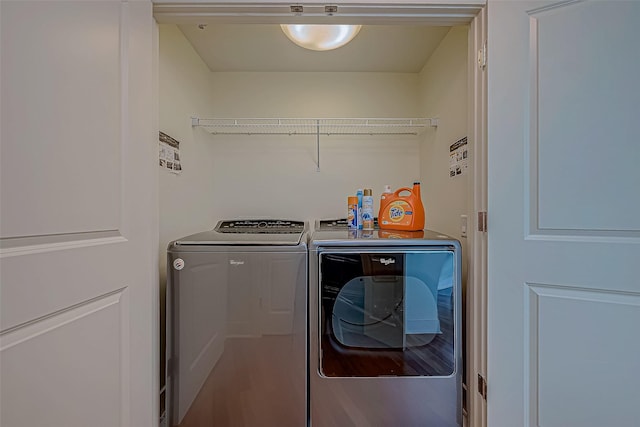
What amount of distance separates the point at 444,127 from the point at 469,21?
2.26 ft

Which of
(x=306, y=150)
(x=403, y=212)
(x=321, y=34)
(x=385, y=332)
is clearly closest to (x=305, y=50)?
(x=321, y=34)

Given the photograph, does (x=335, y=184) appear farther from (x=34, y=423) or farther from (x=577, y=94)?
(x=34, y=423)

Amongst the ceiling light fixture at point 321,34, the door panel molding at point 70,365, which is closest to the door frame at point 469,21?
the ceiling light fixture at point 321,34

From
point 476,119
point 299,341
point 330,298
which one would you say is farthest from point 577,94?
point 299,341

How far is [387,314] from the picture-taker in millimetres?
1402

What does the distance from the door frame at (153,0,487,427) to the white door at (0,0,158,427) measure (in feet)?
0.79

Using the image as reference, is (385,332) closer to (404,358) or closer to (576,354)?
(404,358)

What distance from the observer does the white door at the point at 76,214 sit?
676mm

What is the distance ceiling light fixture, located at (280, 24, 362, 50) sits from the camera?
1604 mm

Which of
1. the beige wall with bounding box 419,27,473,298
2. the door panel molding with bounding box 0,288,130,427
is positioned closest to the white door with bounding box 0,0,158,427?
the door panel molding with bounding box 0,288,130,427

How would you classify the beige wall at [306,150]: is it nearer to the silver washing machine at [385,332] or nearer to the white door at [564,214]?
the silver washing machine at [385,332]

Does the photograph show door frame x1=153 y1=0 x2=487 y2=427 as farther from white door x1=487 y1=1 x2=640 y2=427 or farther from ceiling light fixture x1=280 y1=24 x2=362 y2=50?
ceiling light fixture x1=280 y1=24 x2=362 y2=50

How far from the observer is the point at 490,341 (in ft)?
3.93

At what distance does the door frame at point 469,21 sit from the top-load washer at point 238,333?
758mm
